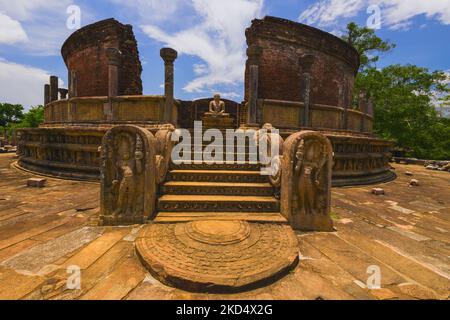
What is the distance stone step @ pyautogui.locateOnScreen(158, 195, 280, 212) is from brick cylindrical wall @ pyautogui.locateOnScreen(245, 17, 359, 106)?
8.43m

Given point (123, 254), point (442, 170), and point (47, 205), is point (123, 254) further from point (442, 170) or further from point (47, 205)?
point (442, 170)

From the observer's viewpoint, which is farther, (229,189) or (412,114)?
(412,114)

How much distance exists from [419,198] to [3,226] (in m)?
9.26

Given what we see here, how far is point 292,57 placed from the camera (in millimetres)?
12156

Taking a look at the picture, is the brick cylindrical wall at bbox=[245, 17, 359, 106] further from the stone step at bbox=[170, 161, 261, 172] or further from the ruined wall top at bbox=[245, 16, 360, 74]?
the stone step at bbox=[170, 161, 261, 172]

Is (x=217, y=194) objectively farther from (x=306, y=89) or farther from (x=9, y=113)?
(x=9, y=113)

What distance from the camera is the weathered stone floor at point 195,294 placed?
2.01 metres

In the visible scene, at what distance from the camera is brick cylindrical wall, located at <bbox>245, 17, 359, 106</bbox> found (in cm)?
1164

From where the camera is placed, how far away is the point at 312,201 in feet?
11.6

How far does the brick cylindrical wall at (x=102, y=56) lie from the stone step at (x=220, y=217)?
11338 millimetres

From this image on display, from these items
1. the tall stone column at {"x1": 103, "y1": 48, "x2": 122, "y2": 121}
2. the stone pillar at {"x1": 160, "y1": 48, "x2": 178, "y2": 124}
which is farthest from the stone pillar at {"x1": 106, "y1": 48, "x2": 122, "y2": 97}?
the stone pillar at {"x1": 160, "y1": 48, "x2": 178, "y2": 124}

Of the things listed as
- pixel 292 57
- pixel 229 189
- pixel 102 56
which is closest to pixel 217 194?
pixel 229 189

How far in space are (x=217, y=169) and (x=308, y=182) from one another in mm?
2045

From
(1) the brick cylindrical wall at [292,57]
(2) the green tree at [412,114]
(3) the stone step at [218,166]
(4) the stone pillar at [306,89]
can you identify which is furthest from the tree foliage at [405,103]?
(3) the stone step at [218,166]
